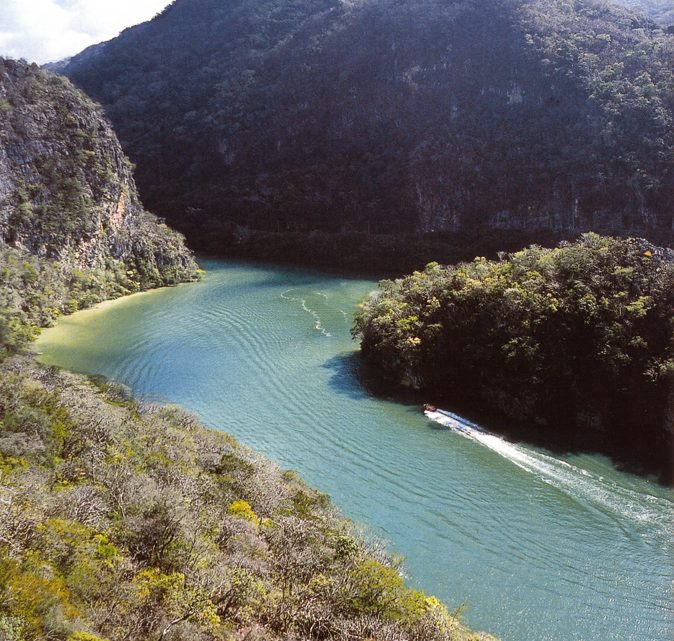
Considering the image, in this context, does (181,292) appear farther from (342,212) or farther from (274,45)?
(274,45)

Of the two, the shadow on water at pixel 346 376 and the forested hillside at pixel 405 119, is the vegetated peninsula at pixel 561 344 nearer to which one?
the shadow on water at pixel 346 376

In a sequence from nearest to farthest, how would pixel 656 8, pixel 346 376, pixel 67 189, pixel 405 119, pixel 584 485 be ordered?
pixel 584 485, pixel 346 376, pixel 67 189, pixel 405 119, pixel 656 8

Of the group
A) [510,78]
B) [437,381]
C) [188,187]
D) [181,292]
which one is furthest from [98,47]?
[437,381]

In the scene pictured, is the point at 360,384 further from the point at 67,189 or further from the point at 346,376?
the point at 67,189

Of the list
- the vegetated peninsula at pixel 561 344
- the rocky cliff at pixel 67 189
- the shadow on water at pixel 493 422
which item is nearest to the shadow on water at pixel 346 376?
the shadow on water at pixel 493 422

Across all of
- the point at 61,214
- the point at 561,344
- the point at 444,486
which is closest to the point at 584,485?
the point at 444,486

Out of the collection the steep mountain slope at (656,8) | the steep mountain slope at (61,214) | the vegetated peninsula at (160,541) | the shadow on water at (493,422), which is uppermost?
the steep mountain slope at (656,8)

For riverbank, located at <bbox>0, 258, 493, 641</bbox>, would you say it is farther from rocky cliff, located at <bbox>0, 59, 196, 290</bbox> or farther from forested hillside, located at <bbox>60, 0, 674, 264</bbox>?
forested hillside, located at <bbox>60, 0, 674, 264</bbox>
